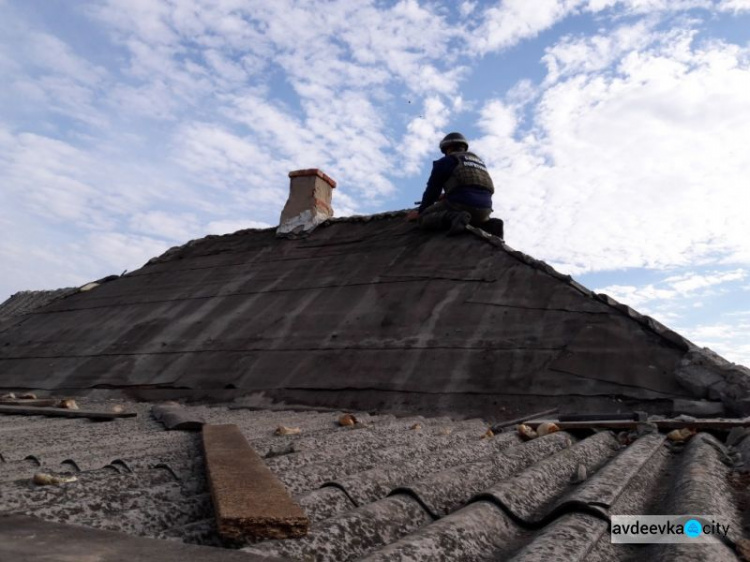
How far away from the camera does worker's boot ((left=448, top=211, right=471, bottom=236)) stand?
7512 mm

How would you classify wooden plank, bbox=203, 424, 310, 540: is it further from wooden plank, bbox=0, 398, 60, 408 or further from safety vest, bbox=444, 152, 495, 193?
safety vest, bbox=444, 152, 495, 193

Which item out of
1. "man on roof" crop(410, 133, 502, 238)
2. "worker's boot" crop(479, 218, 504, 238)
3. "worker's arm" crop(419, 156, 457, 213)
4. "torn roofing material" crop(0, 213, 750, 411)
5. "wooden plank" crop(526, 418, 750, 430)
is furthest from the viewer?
"worker's boot" crop(479, 218, 504, 238)

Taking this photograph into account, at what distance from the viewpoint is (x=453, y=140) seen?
8.36 m

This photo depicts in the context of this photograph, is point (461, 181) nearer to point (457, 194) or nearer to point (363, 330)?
point (457, 194)

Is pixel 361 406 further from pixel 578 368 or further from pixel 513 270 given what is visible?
pixel 513 270

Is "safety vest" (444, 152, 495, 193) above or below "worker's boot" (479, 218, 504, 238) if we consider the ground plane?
above

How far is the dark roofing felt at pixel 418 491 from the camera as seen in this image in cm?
144

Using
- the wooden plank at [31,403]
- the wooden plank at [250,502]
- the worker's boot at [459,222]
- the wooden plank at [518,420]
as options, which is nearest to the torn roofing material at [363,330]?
the worker's boot at [459,222]

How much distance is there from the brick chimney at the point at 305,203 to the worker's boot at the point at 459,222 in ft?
10.1

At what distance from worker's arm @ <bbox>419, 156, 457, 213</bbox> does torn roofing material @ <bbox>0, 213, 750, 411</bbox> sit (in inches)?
25.5

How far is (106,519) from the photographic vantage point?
5.01ft

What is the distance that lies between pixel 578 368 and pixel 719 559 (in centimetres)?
326

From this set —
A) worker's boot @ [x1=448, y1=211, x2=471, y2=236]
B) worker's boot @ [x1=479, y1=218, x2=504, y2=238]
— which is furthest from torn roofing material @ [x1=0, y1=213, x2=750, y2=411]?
worker's boot @ [x1=479, y1=218, x2=504, y2=238]

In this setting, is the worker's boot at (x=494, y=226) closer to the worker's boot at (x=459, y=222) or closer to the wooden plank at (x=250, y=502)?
the worker's boot at (x=459, y=222)
